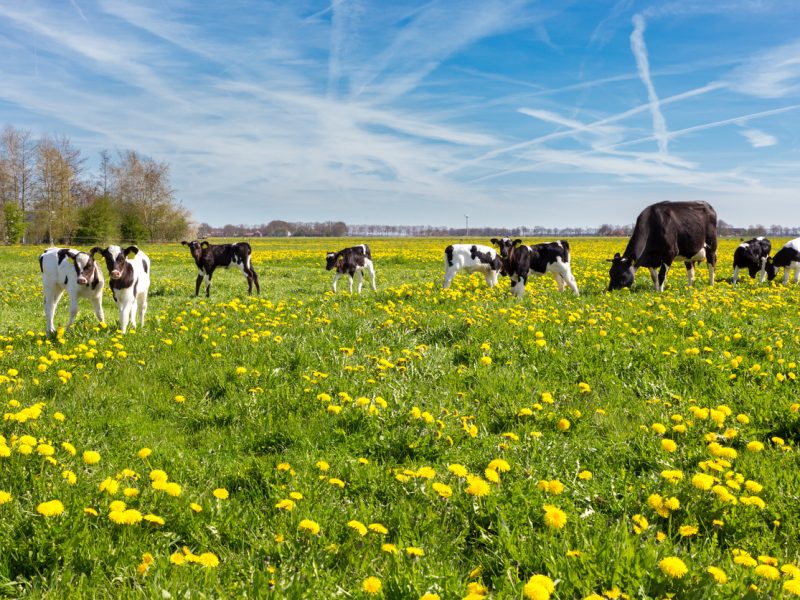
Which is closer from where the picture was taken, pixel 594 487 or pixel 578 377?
pixel 594 487

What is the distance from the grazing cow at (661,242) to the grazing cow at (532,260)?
1.26 m

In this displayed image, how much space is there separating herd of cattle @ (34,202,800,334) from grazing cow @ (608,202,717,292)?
0.08 ft

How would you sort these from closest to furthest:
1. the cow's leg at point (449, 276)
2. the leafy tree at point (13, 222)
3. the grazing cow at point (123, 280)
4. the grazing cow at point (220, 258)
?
the grazing cow at point (123, 280)
the cow's leg at point (449, 276)
the grazing cow at point (220, 258)
the leafy tree at point (13, 222)

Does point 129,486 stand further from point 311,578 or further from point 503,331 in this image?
point 503,331

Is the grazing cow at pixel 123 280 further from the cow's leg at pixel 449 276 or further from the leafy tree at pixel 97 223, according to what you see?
the leafy tree at pixel 97 223

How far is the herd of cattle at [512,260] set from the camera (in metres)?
9.43

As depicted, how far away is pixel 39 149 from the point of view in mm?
58219

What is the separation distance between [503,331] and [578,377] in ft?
5.82

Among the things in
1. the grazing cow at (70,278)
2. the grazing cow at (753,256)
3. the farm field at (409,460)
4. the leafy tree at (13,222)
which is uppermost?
the leafy tree at (13,222)

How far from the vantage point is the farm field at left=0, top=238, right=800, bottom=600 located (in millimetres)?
2666

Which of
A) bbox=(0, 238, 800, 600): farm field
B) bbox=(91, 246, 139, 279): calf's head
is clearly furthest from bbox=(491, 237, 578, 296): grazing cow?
bbox=(91, 246, 139, 279): calf's head

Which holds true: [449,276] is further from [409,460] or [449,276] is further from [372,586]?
[372,586]

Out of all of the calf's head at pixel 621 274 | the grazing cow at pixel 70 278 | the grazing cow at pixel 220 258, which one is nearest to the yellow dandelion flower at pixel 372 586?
the grazing cow at pixel 70 278

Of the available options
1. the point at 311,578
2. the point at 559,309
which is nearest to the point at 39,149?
the point at 559,309
